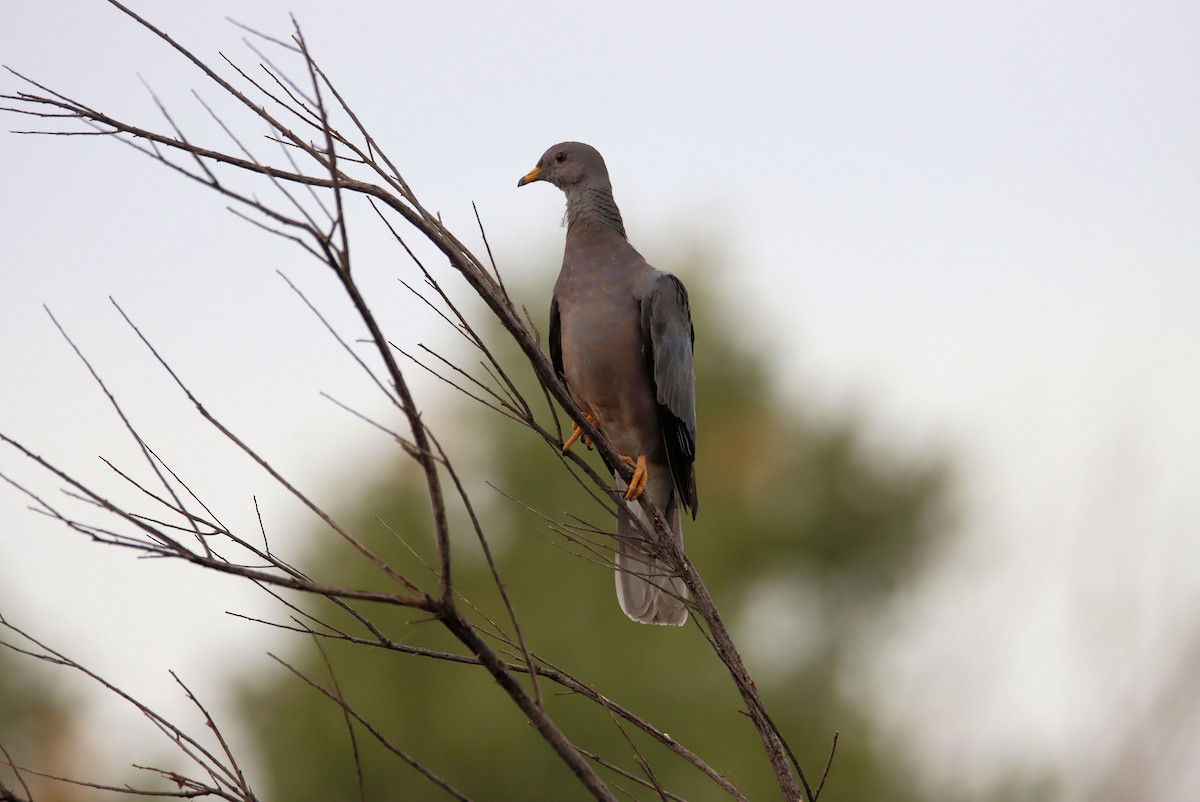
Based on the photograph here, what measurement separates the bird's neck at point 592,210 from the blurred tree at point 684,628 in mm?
8133

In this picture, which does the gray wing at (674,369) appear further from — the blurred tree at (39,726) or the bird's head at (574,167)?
the blurred tree at (39,726)

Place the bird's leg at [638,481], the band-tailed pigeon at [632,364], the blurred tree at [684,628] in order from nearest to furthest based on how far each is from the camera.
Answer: the bird's leg at [638,481], the band-tailed pigeon at [632,364], the blurred tree at [684,628]

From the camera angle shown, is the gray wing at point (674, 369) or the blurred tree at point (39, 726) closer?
the gray wing at point (674, 369)

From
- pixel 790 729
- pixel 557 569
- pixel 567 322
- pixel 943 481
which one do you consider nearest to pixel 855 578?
pixel 943 481

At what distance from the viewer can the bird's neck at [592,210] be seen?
4.87 meters

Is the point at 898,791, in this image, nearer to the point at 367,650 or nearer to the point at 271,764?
the point at 367,650

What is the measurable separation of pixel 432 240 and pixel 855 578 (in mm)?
16857

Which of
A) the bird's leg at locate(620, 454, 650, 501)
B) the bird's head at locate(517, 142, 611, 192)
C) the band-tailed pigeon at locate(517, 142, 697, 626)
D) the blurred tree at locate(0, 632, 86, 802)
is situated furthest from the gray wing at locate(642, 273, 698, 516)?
the blurred tree at locate(0, 632, 86, 802)

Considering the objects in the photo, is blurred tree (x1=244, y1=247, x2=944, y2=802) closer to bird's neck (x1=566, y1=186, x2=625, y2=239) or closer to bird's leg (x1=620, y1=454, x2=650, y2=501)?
bird's neck (x1=566, y1=186, x2=625, y2=239)

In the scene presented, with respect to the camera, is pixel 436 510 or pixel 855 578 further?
pixel 855 578

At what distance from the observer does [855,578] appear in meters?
18.5

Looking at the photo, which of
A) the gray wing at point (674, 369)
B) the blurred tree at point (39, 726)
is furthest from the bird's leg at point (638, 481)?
the blurred tree at point (39, 726)

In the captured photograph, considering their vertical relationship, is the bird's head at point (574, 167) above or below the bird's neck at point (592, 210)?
above

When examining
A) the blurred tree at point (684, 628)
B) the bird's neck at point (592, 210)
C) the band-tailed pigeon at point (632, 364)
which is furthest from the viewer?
the blurred tree at point (684, 628)
